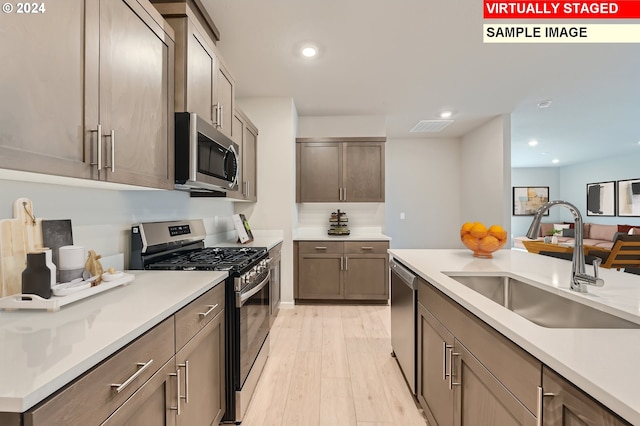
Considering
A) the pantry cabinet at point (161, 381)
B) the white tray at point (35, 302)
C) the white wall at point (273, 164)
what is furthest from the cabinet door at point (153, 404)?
the white wall at point (273, 164)

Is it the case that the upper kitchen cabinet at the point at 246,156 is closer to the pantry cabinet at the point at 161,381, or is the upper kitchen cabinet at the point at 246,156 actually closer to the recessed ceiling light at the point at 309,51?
the recessed ceiling light at the point at 309,51

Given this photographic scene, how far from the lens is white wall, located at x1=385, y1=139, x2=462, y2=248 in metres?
5.36

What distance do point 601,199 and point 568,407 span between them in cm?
991

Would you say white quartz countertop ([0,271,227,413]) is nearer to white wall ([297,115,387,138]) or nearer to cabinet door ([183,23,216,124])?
cabinet door ([183,23,216,124])

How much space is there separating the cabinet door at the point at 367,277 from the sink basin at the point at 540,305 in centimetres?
211

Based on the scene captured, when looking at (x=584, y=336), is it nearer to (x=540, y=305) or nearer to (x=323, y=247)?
(x=540, y=305)

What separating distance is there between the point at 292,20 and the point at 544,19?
1892 millimetres

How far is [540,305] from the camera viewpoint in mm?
1350

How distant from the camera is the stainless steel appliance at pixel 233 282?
61.6 inches

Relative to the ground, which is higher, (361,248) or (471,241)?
(471,241)

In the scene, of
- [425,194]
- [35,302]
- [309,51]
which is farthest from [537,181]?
[35,302]

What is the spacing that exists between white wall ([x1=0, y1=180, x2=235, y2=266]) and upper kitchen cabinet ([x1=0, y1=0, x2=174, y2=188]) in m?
0.32

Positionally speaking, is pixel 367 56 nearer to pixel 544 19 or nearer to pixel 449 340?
pixel 544 19

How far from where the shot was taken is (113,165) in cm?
110
